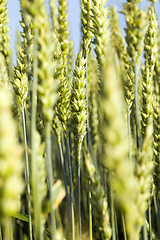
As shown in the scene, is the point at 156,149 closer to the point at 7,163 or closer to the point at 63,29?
the point at 7,163

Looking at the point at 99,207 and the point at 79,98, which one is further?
the point at 79,98

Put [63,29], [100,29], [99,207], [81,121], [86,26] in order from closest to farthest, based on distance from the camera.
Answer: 1. [99,207]
2. [100,29]
3. [81,121]
4. [86,26]
5. [63,29]

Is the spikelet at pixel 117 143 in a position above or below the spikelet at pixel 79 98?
below

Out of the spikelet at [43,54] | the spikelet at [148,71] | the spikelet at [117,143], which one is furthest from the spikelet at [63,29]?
the spikelet at [117,143]

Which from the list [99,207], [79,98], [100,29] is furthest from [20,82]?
[99,207]

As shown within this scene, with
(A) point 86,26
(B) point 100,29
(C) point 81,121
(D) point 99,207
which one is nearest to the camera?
(D) point 99,207

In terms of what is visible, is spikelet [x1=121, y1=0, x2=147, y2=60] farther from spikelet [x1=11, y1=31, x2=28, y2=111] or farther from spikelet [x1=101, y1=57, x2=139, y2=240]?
spikelet [x1=11, y1=31, x2=28, y2=111]

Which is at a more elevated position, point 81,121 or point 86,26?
point 86,26

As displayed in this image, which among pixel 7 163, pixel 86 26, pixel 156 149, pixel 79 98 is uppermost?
pixel 86 26

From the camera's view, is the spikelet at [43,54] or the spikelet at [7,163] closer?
the spikelet at [7,163]

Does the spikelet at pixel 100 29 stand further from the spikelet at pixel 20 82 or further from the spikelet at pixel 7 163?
the spikelet at pixel 7 163

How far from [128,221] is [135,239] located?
0.23 feet

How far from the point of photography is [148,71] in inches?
43.3

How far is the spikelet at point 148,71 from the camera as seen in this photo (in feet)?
3.59
